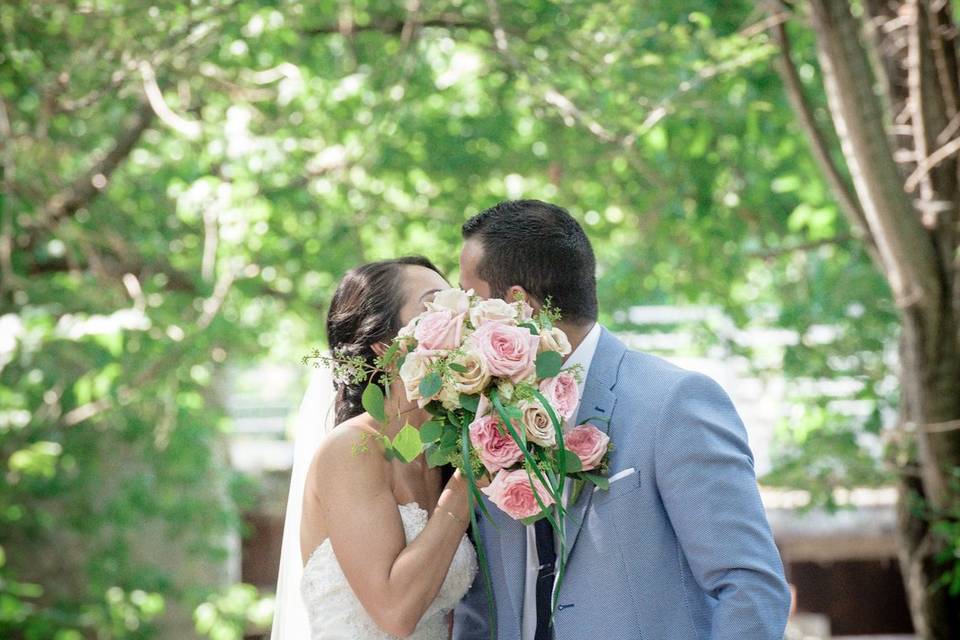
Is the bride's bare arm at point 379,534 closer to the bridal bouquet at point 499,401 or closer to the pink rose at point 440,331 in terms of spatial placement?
the bridal bouquet at point 499,401

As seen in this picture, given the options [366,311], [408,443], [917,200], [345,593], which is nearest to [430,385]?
[408,443]

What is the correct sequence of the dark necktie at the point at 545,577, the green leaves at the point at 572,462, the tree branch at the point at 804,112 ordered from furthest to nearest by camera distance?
the tree branch at the point at 804,112, the dark necktie at the point at 545,577, the green leaves at the point at 572,462

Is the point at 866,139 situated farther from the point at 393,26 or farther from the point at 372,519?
the point at 393,26

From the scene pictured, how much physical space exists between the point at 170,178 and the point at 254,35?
1393 mm

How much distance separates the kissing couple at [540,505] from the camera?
2516mm

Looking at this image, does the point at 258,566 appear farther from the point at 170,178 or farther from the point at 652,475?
the point at 652,475

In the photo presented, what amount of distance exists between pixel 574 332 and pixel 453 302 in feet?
1.33

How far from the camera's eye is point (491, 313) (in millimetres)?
2529

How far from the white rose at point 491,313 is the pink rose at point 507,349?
0.04m

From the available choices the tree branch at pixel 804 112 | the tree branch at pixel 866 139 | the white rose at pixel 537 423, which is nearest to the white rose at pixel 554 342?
the white rose at pixel 537 423

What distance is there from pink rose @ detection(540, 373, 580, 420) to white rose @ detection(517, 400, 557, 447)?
0.12ft

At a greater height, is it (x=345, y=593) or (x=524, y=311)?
(x=524, y=311)

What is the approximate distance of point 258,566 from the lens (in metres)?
12.4

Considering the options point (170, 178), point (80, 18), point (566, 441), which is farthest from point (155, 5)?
point (566, 441)
